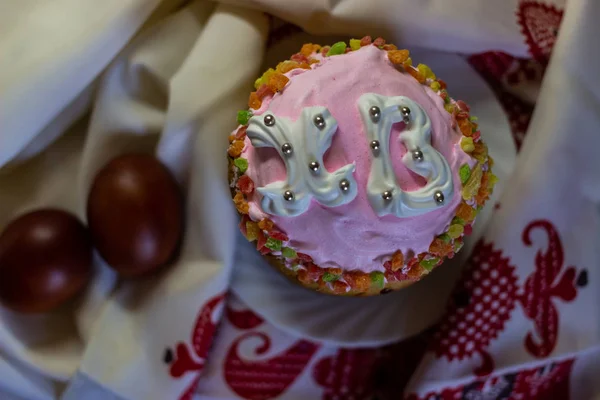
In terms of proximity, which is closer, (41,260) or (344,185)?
(344,185)

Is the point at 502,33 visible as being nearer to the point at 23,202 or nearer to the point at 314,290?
the point at 314,290

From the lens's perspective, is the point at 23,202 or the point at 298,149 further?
the point at 23,202

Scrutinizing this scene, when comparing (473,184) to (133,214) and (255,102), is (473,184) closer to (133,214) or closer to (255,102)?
(255,102)

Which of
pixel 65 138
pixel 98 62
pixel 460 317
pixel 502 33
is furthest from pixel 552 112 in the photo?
pixel 65 138

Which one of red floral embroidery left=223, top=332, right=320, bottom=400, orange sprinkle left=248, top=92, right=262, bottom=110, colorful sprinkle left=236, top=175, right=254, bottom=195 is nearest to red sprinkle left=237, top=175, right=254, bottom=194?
colorful sprinkle left=236, top=175, right=254, bottom=195

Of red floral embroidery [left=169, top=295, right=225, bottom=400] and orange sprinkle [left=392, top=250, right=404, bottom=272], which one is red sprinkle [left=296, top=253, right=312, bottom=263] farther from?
red floral embroidery [left=169, top=295, right=225, bottom=400]

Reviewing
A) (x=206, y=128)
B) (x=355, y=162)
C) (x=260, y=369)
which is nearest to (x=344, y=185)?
(x=355, y=162)
